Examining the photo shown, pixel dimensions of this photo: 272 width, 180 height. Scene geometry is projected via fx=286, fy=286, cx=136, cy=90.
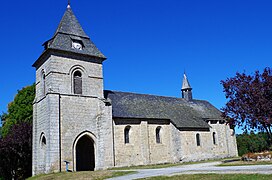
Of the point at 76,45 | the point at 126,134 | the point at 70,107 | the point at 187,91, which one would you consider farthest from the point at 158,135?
the point at 76,45

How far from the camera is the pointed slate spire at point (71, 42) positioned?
25214mm

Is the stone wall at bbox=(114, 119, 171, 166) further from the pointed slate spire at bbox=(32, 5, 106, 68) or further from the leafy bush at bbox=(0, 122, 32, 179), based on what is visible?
the leafy bush at bbox=(0, 122, 32, 179)

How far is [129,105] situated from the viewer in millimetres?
29047

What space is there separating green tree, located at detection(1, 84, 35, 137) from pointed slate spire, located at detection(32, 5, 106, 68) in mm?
11530

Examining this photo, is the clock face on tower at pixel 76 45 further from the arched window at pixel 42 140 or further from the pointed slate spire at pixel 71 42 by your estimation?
the arched window at pixel 42 140

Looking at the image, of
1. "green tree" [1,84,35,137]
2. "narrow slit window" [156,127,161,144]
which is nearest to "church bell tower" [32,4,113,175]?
"narrow slit window" [156,127,161,144]

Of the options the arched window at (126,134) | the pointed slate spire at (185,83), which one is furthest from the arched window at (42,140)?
the pointed slate spire at (185,83)

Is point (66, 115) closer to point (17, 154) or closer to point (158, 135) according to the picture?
point (17, 154)

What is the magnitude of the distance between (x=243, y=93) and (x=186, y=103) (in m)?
15.3

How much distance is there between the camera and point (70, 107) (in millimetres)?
24469

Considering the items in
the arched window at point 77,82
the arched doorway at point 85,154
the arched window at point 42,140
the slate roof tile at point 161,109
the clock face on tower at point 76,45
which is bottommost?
the arched doorway at point 85,154

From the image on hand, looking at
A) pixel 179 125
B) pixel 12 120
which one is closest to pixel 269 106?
pixel 179 125

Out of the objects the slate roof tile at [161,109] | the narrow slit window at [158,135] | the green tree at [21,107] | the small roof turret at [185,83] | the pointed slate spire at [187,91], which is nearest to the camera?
the slate roof tile at [161,109]

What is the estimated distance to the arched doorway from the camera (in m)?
26.5
